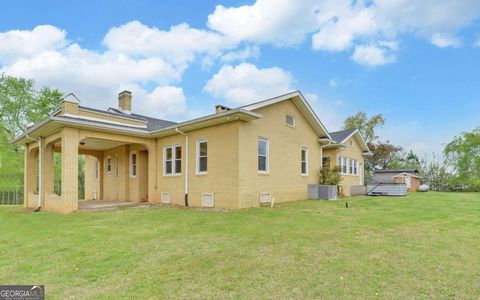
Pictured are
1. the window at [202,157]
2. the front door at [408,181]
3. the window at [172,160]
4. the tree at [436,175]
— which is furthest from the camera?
the tree at [436,175]

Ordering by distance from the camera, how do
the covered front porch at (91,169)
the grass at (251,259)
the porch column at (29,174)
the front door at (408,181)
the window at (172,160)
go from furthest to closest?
the front door at (408,181), the porch column at (29,174), the window at (172,160), the covered front porch at (91,169), the grass at (251,259)

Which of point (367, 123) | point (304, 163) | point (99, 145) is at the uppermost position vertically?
point (367, 123)

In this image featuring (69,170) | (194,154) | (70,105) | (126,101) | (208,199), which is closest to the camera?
(69,170)

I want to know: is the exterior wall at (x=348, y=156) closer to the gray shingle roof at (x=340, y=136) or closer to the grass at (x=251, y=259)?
the gray shingle roof at (x=340, y=136)

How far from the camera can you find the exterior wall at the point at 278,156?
40.5 feet

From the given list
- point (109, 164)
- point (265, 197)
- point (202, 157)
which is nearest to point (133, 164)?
point (109, 164)

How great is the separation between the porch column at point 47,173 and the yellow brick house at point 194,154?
0.04 metres

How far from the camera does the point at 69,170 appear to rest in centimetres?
1252

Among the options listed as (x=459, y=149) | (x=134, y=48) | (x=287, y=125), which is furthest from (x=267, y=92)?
(x=459, y=149)

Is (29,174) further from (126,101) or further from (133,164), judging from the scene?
(126,101)

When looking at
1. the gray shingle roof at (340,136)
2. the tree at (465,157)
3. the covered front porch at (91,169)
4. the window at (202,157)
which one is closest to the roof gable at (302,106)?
the window at (202,157)

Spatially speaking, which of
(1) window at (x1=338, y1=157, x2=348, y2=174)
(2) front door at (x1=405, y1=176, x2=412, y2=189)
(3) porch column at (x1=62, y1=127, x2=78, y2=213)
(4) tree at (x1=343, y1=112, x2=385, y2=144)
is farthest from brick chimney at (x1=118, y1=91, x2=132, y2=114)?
(4) tree at (x1=343, y1=112, x2=385, y2=144)

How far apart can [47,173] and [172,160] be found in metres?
6.00

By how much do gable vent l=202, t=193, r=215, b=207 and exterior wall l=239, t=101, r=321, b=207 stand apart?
1557 mm
